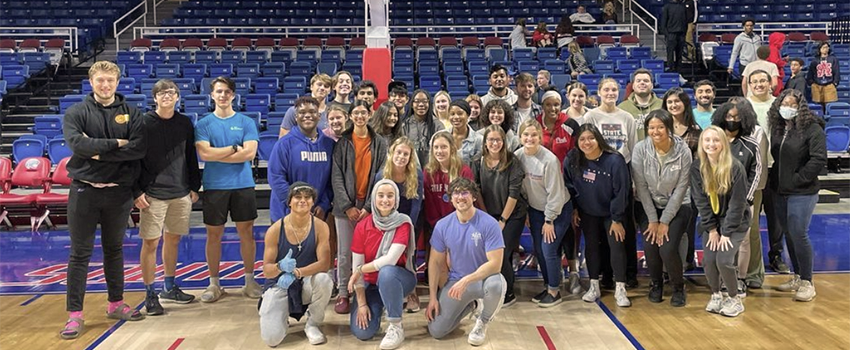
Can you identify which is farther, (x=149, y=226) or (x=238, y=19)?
(x=238, y=19)

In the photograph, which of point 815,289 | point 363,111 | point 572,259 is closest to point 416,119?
point 363,111

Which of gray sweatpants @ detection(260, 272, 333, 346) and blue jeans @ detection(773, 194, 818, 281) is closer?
gray sweatpants @ detection(260, 272, 333, 346)

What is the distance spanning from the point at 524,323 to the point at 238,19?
13.7 metres

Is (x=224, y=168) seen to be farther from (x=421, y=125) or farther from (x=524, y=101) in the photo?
(x=524, y=101)

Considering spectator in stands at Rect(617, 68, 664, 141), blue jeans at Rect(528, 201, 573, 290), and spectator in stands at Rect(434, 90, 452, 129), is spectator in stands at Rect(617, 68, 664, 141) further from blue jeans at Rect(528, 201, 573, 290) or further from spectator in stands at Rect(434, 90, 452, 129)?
spectator in stands at Rect(434, 90, 452, 129)

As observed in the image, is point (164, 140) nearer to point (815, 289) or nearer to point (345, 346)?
point (345, 346)

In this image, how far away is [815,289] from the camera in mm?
5645

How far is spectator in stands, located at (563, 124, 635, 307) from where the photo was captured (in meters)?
5.19

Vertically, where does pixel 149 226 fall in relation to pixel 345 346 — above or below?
above

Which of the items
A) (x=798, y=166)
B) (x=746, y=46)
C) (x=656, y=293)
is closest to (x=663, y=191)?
(x=656, y=293)

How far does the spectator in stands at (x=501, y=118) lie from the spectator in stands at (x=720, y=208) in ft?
4.01

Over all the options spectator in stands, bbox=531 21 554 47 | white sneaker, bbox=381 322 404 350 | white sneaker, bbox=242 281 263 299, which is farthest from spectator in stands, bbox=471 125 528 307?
spectator in stands, bbox=531 21 554 47

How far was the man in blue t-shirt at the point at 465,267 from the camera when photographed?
4535mm

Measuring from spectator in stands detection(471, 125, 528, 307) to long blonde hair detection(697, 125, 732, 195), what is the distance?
3.76 ft
